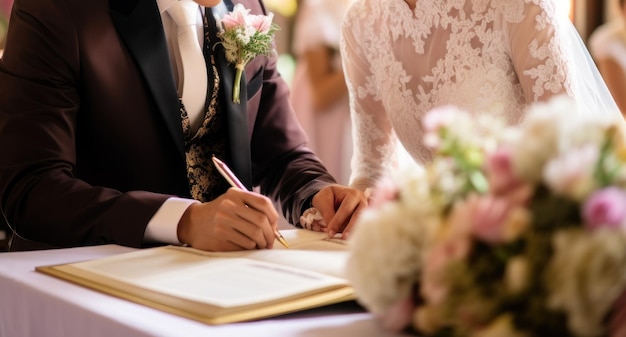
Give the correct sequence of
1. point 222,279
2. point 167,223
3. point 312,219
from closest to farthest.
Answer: point 222,279 → point 167,223 → point 312,219

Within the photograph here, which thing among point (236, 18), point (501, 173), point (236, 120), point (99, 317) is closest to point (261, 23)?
point (236, 18)

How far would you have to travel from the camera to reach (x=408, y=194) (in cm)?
83

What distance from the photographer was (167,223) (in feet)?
5.02

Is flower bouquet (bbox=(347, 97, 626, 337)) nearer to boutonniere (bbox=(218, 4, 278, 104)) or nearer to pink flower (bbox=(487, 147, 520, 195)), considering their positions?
pink flower (bbox=(487, 147, 520, 195))

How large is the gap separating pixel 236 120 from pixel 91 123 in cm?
33

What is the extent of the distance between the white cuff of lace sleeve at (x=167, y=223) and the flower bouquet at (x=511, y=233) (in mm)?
748

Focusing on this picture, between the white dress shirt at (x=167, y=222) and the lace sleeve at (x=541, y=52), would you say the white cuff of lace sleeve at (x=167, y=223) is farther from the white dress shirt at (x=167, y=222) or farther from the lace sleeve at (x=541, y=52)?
the lace sleeve at (x=541, y=52)

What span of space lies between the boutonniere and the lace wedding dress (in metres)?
0.31

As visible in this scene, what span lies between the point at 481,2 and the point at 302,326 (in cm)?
121

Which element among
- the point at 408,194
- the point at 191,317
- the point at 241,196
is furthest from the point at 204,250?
the point at 408,194

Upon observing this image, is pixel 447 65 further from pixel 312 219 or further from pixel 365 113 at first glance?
pixel 312 219

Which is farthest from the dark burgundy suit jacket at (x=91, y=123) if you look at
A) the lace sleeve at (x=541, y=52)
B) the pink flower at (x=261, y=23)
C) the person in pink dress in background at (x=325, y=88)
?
the person in pink dress in background at (x=325, y=88)

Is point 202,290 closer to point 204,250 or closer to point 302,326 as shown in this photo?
point 302,326

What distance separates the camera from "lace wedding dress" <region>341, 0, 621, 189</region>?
1.84 metres
